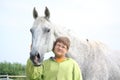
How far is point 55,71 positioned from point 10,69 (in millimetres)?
43188

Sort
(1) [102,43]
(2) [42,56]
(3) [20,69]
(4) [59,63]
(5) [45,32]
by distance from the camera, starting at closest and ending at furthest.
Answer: (4) [59,63] < (2) [42,56] < (5) [45,32] < (1) [102,43] < (3) [20,69]

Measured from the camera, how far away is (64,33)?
774cm

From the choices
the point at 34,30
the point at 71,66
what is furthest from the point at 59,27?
the point at 71,66

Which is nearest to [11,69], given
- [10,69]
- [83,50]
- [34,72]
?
[10,69]

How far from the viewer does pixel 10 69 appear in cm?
4719

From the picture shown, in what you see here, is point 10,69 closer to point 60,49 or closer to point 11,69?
point 11,69

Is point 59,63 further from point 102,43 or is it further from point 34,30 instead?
point 102,43

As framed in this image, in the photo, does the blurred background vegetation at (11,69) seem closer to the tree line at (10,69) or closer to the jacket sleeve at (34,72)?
the tree line at (10,69)

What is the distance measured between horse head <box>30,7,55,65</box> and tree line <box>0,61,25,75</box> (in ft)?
127

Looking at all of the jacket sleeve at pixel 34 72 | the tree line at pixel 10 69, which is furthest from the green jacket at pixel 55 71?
the tree line at pixel 10 69

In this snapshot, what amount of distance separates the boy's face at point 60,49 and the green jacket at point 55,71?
10 centimetres

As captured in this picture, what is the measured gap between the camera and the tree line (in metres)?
46.4

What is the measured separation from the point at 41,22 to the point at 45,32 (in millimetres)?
222

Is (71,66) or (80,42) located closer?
(71,66)
